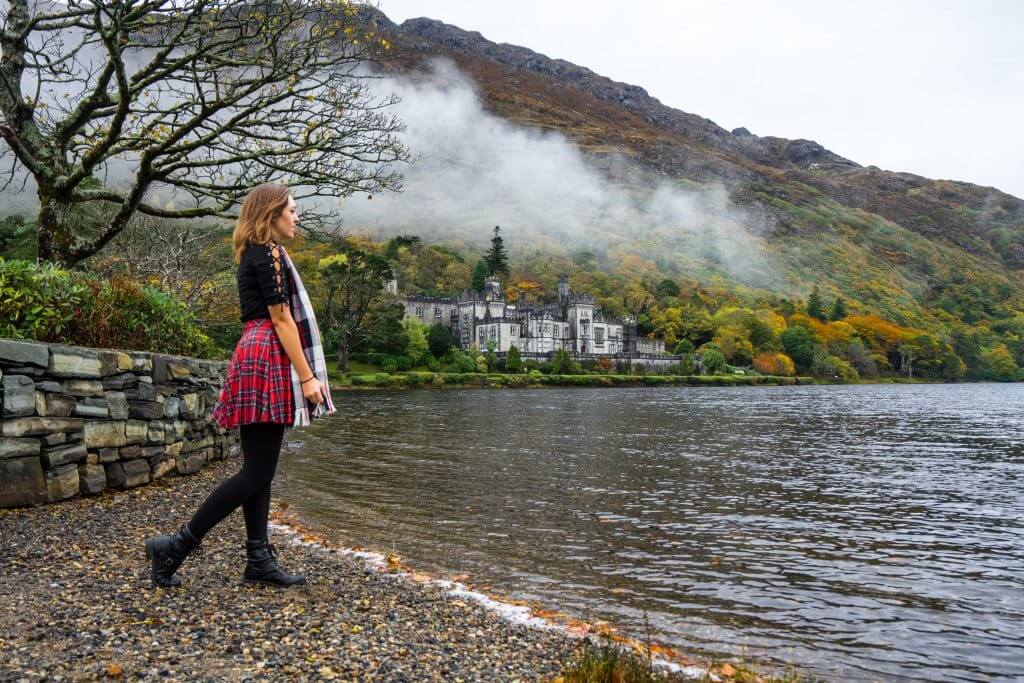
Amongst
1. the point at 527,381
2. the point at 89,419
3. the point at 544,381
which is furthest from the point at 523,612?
the point at 544,381

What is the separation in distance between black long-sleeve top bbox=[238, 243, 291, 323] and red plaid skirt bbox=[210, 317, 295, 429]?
0.59ft

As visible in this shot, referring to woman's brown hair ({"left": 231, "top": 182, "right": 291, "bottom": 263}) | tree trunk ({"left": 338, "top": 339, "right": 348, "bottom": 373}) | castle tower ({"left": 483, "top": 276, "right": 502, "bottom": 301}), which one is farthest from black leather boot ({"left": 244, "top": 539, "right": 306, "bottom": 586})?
castle tower ({"left": 483, "top": 276, "right": 502, "bottom": 301})

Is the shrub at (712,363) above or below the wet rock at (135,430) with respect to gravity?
below

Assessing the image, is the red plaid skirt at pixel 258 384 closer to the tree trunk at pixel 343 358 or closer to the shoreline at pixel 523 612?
the shoreline at pixel 523 612

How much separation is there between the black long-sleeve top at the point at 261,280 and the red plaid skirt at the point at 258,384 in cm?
18

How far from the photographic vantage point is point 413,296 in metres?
136

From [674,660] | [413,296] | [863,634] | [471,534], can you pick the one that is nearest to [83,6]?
[471,534]

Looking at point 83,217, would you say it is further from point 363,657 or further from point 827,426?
point 827,426

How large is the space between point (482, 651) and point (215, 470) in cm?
916

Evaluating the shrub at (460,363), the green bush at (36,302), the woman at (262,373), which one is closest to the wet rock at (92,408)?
the green bush at (36,302)

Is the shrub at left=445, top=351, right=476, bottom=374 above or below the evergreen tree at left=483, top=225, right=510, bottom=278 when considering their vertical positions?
below

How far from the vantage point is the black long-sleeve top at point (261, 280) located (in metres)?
5.33

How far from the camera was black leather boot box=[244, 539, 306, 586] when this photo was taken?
581cm

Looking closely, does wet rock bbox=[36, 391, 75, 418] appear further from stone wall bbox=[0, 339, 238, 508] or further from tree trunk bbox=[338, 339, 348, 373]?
tree trunk bbox=[338, 339, 348, 373]
